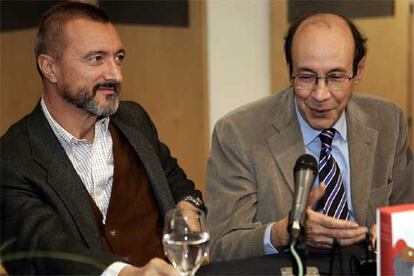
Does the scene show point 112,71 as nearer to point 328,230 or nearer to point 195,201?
point 195,201

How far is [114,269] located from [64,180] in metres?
0.40

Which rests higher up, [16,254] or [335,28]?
[335,28]

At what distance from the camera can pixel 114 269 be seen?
1.73 m

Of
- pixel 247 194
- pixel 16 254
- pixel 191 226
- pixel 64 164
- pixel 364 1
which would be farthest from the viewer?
pixel 364 1

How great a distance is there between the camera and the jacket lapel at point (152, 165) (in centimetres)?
224

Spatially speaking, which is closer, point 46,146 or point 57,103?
point 46,146

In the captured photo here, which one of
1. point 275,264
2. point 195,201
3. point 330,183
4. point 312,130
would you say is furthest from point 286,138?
point 275,264

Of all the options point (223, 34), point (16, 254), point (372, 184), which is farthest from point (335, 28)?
point (223, 34)

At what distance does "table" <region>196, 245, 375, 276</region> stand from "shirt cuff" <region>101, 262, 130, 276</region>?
0.19m

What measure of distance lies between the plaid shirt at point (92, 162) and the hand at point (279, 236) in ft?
1.72

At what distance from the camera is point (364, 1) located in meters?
4.79

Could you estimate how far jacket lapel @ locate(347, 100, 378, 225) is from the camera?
2.22 meters

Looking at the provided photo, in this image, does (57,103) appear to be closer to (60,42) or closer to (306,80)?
(60,42)

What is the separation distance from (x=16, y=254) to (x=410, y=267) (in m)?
1.02
